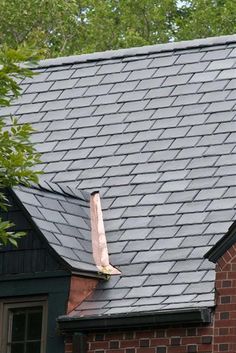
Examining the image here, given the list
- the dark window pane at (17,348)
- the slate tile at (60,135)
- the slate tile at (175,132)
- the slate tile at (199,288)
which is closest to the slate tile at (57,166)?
the slate tile at (60,135)

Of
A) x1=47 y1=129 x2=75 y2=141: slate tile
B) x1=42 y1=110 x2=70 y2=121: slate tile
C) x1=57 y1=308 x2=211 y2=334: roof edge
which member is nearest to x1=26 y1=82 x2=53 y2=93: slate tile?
x1=42 y1=110 x2=70 y2=121: slate tile

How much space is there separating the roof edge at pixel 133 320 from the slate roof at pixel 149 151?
13cm

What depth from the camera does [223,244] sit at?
1522cm

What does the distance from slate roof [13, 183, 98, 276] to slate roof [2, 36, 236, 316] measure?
26 cm

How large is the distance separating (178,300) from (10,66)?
2924mm

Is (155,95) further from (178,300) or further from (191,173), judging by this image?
(178,300)

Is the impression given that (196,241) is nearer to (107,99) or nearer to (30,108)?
(107,99)

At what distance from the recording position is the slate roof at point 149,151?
53.0 ft

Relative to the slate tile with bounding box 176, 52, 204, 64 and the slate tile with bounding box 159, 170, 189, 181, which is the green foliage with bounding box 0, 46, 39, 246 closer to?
the slate tile with bounding box 159, 170, 189, 181

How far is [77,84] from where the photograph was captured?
20.5 meters

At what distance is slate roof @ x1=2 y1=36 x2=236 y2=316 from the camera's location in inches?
635

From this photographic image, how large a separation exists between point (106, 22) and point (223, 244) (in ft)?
83.4

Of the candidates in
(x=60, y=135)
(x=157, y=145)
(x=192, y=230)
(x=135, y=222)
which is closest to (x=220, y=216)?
(x=192, y=230)

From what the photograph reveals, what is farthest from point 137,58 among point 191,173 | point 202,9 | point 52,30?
point 202,9
